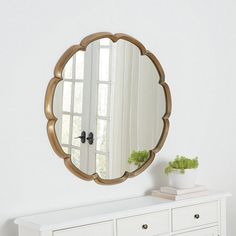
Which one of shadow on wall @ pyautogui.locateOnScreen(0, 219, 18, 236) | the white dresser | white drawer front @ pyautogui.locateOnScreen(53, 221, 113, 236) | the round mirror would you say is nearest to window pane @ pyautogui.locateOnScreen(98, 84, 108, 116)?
the round mirror

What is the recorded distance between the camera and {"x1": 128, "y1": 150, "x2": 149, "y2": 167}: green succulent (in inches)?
128

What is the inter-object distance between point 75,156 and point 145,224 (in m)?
0.53

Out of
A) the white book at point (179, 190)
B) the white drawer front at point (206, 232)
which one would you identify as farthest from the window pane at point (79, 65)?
the white drawer front at point (206, 232)

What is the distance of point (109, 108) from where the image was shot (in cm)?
313

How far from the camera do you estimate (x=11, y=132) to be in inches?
108

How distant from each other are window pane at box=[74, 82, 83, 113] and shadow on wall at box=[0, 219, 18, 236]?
682 millimetres

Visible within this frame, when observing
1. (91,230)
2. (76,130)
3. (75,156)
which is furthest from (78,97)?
(91,230)

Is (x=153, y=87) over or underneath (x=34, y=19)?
underneath

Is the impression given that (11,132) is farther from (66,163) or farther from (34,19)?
(34,19)

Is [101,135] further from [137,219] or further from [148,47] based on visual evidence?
[148,47]

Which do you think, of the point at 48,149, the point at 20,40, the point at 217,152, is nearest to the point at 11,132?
the point at 48,149

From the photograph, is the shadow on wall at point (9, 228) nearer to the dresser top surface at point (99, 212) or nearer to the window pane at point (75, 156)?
the dresser top surface at point (99, 212)

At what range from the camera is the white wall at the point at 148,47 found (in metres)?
2.76

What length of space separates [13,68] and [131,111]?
2.63 feet
